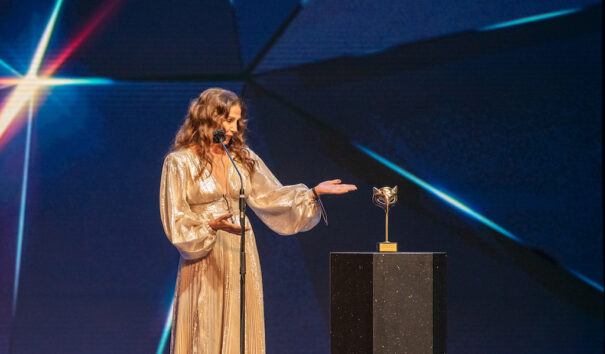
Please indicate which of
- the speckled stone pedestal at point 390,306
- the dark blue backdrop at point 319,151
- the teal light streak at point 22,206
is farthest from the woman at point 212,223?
the teal light streak at point 22,206

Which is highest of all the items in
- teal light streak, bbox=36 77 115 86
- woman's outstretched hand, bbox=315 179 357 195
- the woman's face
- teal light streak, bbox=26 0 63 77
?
teal light streak, bbox=26 0 63 77

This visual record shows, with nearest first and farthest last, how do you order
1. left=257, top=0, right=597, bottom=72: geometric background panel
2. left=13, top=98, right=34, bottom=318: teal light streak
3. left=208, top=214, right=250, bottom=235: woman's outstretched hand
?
left=208, top=214, right=250, bottom=235: woman's outstretched hand, left=13, top=98, right=34, bottom=318: teal light streak, left=257, top=0, right=597, bottom=72: geometric background panel

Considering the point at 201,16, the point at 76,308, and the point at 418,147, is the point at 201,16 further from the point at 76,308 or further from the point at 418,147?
the point at 76,308

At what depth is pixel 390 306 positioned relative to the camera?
7.04 ft

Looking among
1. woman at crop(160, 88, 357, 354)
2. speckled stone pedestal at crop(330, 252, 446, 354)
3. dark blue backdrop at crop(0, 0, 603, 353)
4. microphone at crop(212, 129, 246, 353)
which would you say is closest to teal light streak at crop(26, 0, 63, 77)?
dark blue backdrop at crop(0, 0, 603, 353)

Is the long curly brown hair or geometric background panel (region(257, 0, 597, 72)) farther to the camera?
geometric background panel (region(257, 0, 597, 72))

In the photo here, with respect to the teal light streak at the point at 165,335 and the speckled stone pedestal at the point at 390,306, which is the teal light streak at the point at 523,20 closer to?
the speckled stone pedestal at the point at 390,306

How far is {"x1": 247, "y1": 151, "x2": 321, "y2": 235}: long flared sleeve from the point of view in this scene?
2.59 m

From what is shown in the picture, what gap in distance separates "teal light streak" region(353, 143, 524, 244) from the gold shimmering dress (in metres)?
1.02

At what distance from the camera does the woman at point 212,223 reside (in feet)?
7.84

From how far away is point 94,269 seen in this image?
11.3ft

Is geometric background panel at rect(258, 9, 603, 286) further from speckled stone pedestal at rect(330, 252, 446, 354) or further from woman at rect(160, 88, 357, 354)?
speckled stone pedestal at rect(330, 252, 446, 354)

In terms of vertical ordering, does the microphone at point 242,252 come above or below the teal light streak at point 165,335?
above

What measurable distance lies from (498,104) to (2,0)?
9.11ft
